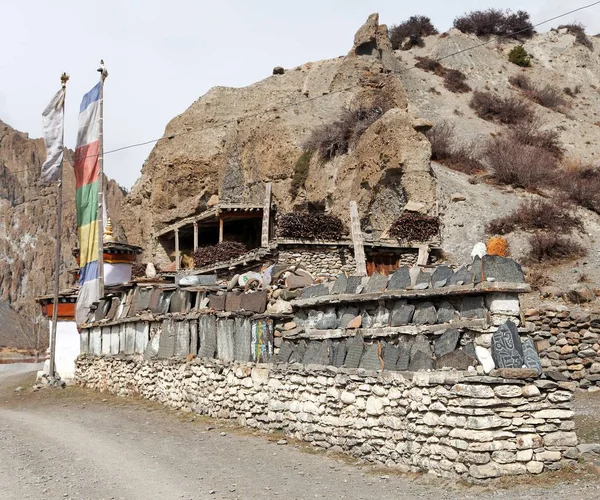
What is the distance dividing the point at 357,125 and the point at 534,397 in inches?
948

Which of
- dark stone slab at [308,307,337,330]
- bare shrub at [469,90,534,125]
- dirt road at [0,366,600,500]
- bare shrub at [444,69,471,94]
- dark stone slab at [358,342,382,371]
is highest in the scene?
bare shrub at [444,69,471,94]

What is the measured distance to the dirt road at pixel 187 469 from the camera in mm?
6984

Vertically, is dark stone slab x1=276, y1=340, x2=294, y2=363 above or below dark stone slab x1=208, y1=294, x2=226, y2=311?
below

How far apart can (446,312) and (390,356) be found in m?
0.91

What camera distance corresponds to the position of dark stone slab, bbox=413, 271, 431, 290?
8430mm

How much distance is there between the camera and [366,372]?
8.62m

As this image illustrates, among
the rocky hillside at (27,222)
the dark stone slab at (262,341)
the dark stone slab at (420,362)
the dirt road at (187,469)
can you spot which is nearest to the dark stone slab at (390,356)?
the dark stone slab at (420,362)

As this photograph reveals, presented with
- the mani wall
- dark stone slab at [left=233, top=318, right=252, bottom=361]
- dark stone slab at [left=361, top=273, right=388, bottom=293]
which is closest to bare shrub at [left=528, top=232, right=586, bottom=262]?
the mani wall

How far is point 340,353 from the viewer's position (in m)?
9.31

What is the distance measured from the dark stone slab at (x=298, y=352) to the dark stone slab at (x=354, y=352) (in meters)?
1.25

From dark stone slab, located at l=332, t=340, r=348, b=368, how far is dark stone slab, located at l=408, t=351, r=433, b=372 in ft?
4.44

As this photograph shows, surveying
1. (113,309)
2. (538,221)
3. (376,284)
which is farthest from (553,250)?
(113,309)

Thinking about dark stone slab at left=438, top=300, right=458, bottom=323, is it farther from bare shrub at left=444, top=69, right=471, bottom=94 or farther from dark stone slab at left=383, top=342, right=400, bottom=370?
bare shrub at left=444, top=69, right=471, bottom=94

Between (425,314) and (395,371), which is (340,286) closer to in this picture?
(425,314)
